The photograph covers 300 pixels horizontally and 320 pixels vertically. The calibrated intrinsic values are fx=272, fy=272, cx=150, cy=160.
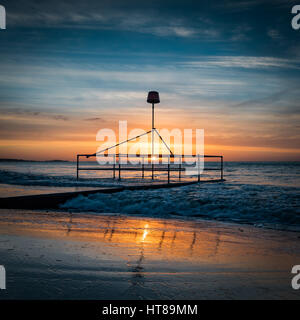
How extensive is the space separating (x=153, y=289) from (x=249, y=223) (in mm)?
3139

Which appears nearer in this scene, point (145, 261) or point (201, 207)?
point (145, 261)

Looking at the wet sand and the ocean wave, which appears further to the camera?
the ocean wave

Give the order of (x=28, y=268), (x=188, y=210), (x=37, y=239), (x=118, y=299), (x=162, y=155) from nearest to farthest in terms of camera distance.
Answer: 1. (x=118, y=299)
2. (x=28, y=268)
3. (x=37, y=239)
4. (x=188, y=210)
5. (x=162, y=155)

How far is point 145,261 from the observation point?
7.45ft

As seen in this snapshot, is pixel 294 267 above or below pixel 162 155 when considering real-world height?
below

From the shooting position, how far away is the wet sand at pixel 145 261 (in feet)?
5.57

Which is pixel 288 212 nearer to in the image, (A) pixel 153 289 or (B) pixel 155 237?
(B) pixel 155 237

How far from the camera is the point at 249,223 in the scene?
441 cm

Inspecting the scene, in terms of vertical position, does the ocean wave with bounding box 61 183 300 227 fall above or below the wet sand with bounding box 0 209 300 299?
below

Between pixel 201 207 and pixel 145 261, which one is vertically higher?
pixel 145 261

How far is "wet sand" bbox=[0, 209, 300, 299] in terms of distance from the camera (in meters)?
1.70

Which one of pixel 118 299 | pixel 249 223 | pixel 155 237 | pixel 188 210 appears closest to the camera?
pixel 118 299
